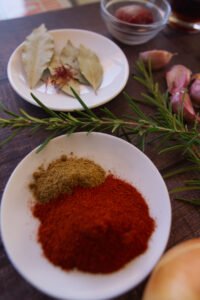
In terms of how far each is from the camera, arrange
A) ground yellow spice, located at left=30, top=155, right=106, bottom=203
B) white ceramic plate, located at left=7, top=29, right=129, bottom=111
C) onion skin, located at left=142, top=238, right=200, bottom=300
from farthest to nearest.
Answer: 1. white ceramic plate, located at left=7, top=29, right=129, bottom=111
2. ground yellow spice, located at left=30, top=155, right=106, bottom=203
3. onion skin, located at left=142, top=238, right=200, bottom=300

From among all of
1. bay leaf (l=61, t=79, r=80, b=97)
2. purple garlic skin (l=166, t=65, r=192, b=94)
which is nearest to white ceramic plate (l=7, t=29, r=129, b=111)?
bay leaf (l=61, t=79, r=80, b=97)

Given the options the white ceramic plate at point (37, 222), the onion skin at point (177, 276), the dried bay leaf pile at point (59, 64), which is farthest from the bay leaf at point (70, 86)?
the onion skin at point (177, 276)

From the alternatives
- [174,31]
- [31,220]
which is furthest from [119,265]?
[174,31]

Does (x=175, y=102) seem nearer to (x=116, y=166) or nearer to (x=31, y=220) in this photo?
(x=116, y=166)

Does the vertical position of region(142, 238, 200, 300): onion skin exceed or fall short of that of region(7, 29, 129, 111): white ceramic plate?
it falls short

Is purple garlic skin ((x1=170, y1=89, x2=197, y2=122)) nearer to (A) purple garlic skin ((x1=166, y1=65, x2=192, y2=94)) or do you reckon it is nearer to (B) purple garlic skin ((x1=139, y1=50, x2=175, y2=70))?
(A) purple garlic skin ((x1=166, y1=65, x2=192, y2=94))

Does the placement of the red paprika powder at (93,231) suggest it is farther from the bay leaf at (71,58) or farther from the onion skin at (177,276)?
the bay leaf at (71,58)
